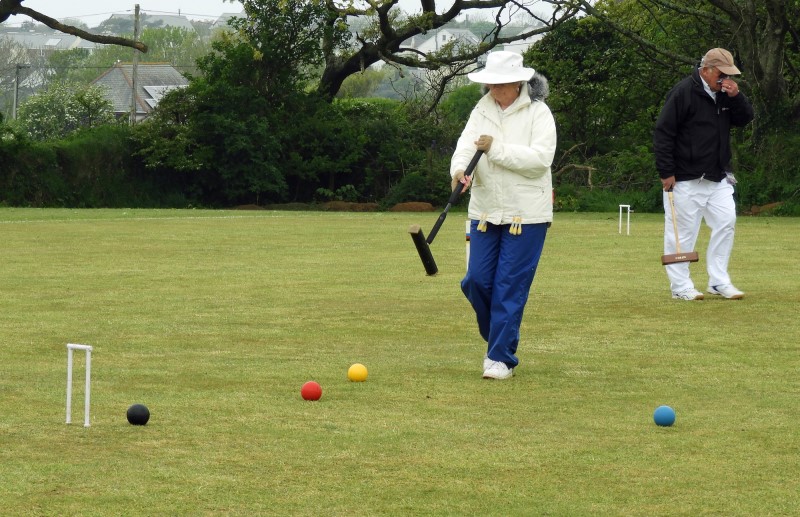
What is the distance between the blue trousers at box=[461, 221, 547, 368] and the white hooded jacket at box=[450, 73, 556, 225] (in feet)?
0.33

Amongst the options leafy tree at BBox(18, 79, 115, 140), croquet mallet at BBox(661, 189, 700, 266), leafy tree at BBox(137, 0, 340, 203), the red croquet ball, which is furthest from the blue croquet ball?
leafy tree at BBox(18, 79, 115, 140)

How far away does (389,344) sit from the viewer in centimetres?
949

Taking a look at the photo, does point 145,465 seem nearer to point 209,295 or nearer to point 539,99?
point 539,99

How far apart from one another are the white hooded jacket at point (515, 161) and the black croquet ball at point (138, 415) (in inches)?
102

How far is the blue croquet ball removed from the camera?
21.8ft

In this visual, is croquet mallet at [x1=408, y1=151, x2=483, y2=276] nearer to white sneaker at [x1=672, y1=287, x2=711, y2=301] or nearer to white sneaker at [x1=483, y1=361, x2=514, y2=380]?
white sneaker at [x1=483, y1=361, x2=514, y2=380]

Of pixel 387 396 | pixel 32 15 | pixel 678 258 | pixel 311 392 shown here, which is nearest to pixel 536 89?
pixel 387 396

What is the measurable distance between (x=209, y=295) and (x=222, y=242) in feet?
22.2

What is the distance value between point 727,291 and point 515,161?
4.67m

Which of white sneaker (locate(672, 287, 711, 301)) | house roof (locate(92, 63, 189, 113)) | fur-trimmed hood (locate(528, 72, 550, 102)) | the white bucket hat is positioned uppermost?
house roof (locate(92, 63, 189, 113))

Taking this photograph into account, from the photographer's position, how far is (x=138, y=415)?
6.47m

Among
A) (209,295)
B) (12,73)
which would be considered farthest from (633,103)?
(12,73)

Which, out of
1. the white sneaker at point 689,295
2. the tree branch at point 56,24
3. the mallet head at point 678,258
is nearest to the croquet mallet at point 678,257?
the mallet head at point 678,258

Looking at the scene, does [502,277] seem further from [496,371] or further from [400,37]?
[400,37]
